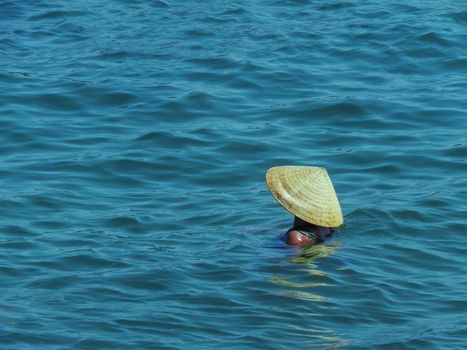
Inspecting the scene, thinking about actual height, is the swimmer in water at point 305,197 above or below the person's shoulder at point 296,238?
above

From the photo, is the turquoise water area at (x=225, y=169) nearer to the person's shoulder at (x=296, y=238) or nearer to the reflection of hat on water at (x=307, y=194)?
the person's shoulder at (x=296, y=238)

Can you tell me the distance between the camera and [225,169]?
11.6 metres

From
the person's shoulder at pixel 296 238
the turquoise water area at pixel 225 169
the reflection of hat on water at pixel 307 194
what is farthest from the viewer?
the person's shoulder at pixel 296 238

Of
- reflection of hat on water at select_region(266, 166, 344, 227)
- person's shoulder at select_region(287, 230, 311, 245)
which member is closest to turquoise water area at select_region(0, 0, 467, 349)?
person's shoulder at select_region(287, 230, 311, 245)

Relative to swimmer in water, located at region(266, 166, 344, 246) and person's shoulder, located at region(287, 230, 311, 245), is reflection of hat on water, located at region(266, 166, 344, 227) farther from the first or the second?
person's shoulder, located at region(287, 230, 311, 245)

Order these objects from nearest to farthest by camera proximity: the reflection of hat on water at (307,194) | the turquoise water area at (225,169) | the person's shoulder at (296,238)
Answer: the turquoise water area at (225,169), the reflection of hat on water at (307,194), the person's shoulder at (296,238)

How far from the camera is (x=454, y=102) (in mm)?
13531

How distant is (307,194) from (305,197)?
1.0 inches

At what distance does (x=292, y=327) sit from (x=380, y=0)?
10.1m

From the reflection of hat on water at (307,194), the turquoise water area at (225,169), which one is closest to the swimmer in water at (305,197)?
the reflection of hat on water at (307,194)

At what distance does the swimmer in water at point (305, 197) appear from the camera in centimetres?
962

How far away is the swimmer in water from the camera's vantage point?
31.6 ft

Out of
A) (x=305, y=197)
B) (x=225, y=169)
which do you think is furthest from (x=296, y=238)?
(x=225, y=169)

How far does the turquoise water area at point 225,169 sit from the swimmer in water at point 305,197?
0.19 m
